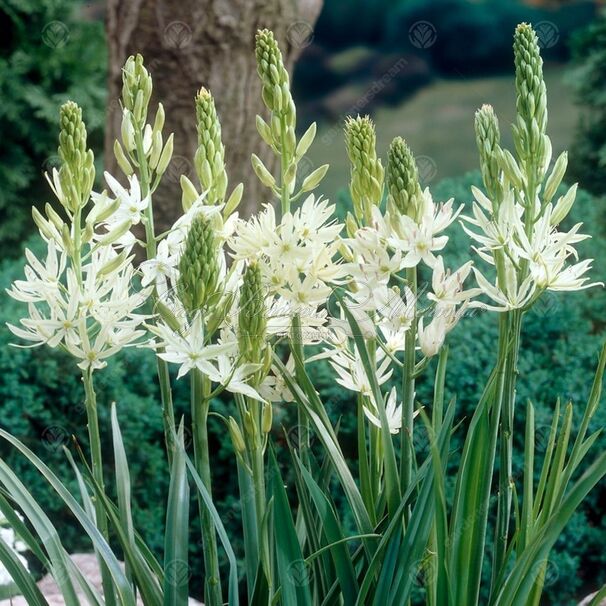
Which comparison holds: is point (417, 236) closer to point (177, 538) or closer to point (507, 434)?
point (507, 434)

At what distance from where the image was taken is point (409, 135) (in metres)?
8.83

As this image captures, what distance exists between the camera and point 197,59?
12.5 ft

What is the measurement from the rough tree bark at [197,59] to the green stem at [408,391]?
86.9 inches

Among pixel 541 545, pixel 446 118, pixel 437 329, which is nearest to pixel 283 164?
pixel 437 329

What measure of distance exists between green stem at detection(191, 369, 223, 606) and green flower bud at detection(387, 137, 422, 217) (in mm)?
425

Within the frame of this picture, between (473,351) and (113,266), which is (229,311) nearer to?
(113,266)

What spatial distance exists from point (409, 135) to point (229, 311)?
293 inches

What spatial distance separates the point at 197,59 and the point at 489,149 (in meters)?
2.44

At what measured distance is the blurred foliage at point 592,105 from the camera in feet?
21.9

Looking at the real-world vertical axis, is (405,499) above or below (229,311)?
below

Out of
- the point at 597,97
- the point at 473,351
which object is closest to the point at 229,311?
the point at 473,351
